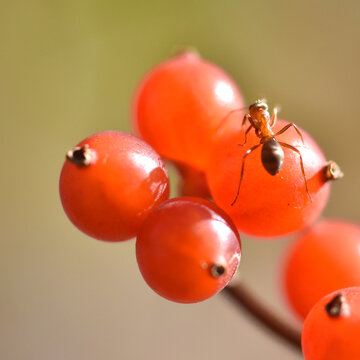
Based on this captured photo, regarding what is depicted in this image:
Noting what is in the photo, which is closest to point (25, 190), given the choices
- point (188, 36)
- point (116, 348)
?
point (116, 348)

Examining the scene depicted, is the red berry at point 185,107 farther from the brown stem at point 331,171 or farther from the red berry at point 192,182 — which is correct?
the brown stem at point 331,171

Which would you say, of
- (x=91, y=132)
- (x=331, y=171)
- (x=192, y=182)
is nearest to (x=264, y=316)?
(x=192, y=182)

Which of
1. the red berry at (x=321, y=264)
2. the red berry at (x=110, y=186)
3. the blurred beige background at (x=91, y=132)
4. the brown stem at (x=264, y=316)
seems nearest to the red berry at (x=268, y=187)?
the red berry at (x=110, y=186)

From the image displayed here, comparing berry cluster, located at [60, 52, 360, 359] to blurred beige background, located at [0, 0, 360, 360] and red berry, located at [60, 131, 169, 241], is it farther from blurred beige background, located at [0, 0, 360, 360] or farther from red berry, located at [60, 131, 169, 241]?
blurred beige background, located at [0, 0, 360, 360]

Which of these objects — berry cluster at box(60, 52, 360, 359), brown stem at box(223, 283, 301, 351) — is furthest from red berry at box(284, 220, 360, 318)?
berry cluster at box(60, 52, 360, 359)

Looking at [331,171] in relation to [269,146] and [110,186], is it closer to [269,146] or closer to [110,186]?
[269,146]
